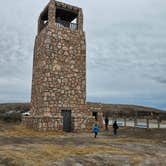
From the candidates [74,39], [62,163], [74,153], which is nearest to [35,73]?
[74,39]

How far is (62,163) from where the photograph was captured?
817cm

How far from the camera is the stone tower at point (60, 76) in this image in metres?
20.2

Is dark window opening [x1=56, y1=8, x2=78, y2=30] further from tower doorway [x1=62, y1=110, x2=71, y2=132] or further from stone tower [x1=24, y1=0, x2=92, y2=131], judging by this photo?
tower doorway [x1=62, y1=110, x2=71, y2=132]

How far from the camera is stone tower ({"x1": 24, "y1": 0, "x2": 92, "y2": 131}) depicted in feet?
66.3

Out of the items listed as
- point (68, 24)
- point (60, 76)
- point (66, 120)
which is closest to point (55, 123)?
point (66, 120)

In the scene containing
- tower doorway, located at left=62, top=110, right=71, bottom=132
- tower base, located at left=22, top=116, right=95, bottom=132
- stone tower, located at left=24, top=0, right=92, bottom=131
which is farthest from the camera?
tower doorway, located at left=62, top=110, right=71, bottom=132

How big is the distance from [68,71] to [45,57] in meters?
2.55

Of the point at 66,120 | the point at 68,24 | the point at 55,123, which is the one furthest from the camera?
the point at 68,24

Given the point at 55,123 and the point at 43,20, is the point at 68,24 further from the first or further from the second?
the point at 55,123

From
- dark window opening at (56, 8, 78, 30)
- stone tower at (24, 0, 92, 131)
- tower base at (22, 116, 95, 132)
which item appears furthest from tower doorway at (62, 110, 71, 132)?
dark window opening at (56, 8, 78, 30)

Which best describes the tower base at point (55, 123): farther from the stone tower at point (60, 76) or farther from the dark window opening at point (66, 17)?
the dark window opening at point (66, 17)

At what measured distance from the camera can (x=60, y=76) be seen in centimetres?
2106

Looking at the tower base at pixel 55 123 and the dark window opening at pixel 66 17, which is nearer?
the tower base at pixel 55 123

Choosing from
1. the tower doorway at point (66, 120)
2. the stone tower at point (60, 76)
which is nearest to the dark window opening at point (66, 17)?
the stone tower at point (60, 76)
